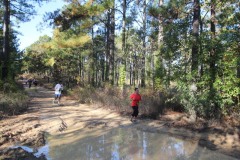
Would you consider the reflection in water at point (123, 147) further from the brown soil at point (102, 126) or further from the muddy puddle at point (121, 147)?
the brown soil at point (102, 126)

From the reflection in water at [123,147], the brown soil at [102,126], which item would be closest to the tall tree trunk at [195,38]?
the brown soil at [102,126]

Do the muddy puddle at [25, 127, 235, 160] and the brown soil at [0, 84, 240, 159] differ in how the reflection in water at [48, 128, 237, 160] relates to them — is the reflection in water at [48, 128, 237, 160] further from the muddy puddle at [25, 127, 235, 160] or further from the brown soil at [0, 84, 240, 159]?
the brown soil at [0, 84, 240, 159]

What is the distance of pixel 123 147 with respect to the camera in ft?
29.7

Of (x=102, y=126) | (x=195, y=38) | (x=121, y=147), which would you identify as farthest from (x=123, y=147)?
(x=195, y=38)

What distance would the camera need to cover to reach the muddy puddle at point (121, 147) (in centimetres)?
811

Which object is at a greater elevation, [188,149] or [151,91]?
[151,91]

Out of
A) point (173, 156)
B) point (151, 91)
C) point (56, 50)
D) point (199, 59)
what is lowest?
point (173, 156)

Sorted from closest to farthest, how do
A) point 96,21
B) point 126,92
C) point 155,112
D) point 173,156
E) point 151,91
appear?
point 173,156 < point 155,112 < point 151,91 < point 126,92 < point 96,21

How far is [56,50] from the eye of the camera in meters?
34.8

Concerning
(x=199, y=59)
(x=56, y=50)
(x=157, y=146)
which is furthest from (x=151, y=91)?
(x=56, y=50)

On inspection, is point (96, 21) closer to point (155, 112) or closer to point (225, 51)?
point (155, 112)

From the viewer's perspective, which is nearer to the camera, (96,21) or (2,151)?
(2,151)

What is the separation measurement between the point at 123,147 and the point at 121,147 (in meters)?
0.07

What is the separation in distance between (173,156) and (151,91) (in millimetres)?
8524
